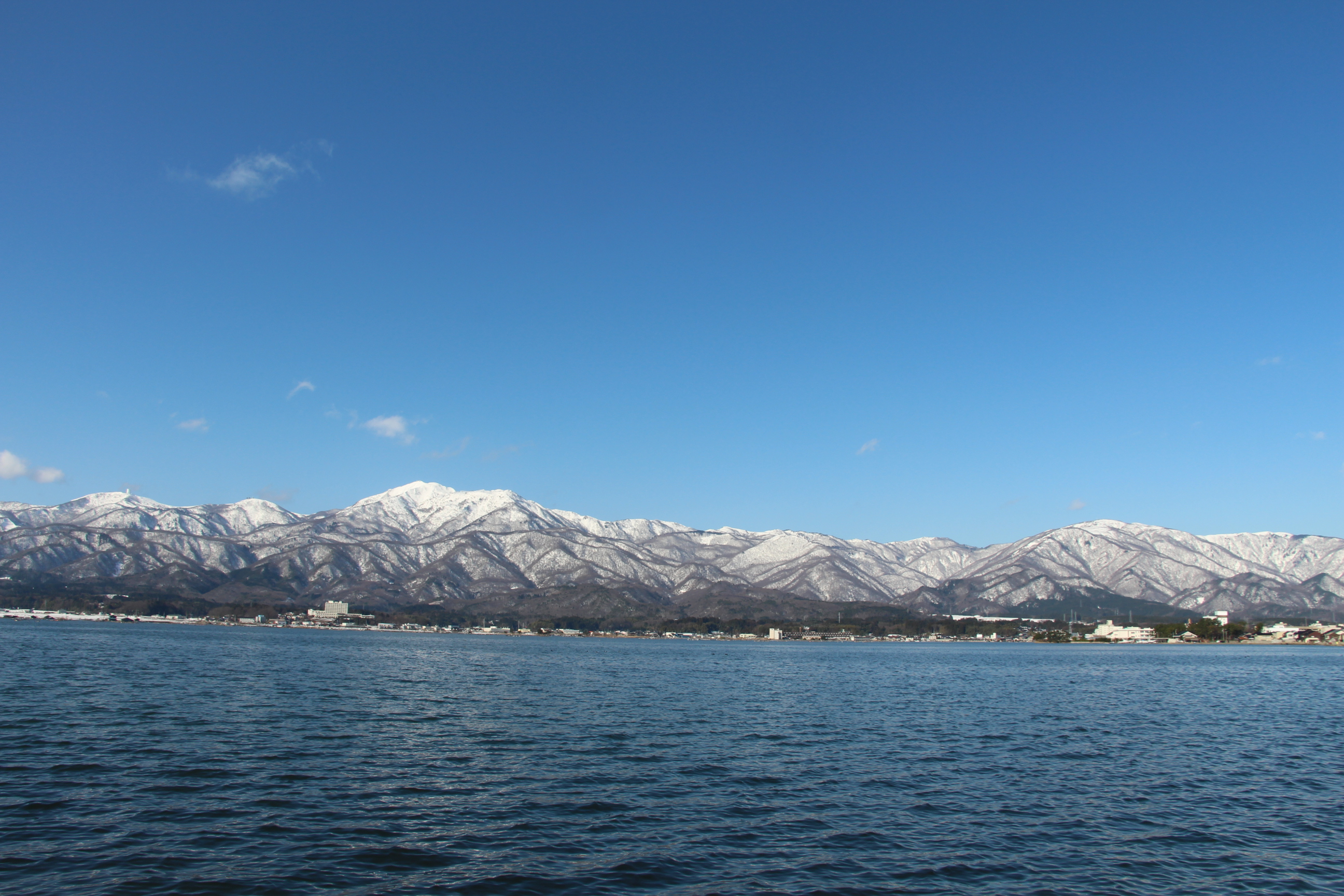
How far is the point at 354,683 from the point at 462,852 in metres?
74.9

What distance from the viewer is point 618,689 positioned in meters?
98.6

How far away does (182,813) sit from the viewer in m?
33.5

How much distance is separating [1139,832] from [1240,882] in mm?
6337

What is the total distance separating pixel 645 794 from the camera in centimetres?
3941

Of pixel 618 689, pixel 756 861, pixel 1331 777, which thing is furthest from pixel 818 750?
pixel 618 689

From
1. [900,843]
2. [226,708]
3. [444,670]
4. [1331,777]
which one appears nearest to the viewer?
[900,843]

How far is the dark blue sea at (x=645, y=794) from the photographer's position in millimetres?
27469

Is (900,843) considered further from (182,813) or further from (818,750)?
(182,813)

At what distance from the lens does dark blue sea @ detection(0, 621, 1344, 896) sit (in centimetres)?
2747

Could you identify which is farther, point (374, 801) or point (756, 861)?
point (374, 801)

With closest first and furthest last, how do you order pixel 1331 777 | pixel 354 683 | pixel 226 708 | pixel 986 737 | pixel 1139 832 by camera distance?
pixel 1139 832 → pixel 1331 777 → pixel 986 737 → pixel 226 708 → pixel 354 683

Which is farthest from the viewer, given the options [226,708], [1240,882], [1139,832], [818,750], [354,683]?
[354,683]

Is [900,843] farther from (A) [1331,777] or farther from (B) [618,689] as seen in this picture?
(B) [618,689]

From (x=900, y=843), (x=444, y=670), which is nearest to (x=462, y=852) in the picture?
(x=900, y=843)
